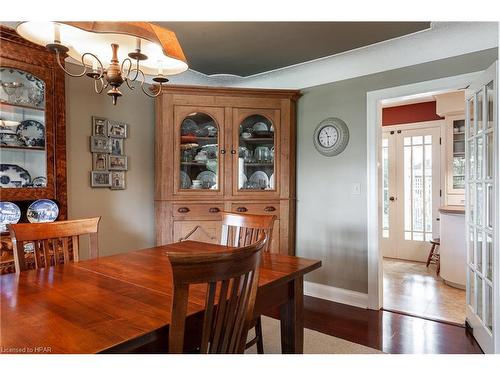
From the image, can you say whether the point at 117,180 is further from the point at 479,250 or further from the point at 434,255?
the point at 434,255

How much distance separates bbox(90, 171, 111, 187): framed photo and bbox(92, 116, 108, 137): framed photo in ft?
1.10

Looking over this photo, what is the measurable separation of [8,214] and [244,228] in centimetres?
156

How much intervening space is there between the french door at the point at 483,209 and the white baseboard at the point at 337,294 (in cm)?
81

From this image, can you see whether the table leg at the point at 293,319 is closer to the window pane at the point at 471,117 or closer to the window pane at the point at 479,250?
the window pane at the point at 479,250

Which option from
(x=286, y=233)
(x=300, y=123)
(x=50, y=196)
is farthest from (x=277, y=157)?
(x=50, y=196)

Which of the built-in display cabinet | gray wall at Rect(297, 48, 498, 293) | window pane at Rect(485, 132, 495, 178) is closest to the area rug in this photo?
gray wall at Rect(297, 48, 498, 293)

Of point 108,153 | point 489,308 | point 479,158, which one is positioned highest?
point 108,153

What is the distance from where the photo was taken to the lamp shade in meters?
1.23

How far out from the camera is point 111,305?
1038mm

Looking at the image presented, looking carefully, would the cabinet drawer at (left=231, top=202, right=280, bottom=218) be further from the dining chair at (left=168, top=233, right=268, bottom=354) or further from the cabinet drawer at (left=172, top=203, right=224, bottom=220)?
the dining chair at (left=168, top=233, right=268, bottom=354)

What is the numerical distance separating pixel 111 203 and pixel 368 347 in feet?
7.70

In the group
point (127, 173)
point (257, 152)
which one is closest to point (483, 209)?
point (257, 152)

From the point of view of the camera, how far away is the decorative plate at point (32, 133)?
214cm

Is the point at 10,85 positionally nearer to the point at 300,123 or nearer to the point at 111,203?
the point at 111,203
